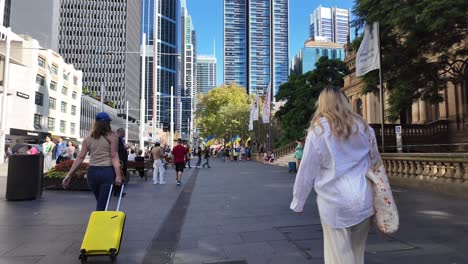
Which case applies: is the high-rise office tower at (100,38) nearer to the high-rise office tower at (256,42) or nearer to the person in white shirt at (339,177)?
the high-rise office tower at (256,42)

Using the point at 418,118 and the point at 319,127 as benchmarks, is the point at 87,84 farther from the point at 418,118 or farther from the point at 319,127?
the point at 319,127

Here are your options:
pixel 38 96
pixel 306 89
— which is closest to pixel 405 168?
pixel 306 89

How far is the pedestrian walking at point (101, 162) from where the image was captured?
17.6ft

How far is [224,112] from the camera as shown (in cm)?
6200

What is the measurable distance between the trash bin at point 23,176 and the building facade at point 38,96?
167 ft

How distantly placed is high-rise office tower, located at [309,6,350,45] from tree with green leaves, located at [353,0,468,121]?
4406 inches

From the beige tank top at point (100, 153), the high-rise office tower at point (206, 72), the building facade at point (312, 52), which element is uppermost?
the high-rise office tower at point (206, 72)

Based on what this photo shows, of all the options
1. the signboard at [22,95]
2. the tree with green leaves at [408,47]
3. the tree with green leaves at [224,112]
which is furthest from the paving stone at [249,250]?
the signboard at [22,95]

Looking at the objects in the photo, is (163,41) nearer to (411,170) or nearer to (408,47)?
(408,47)

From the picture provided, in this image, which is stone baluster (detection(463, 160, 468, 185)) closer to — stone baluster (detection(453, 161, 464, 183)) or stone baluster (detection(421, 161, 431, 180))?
stone baluster (detection(453, 161, 464, 183))

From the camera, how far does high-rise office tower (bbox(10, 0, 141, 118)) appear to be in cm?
8462

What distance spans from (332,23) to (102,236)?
131481 millimetres

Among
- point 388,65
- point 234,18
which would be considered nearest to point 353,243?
point 388,65

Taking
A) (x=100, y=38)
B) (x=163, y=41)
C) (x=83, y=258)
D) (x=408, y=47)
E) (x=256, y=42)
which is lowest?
(x=83, y=258)
